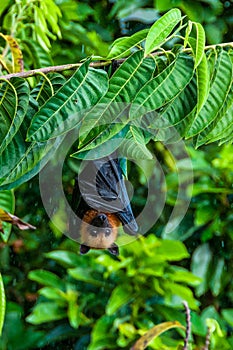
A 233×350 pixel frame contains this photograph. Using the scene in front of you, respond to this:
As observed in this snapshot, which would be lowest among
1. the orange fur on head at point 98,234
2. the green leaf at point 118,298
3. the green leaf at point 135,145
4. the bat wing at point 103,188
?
the green leaf at point 118,298

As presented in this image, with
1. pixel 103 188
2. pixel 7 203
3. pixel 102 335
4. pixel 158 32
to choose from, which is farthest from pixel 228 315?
pixel 158 32

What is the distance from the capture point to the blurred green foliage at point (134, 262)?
284cm

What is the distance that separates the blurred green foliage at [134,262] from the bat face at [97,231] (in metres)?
1.45

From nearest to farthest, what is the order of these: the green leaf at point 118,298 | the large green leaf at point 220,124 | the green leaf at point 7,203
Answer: the large green leaf at point 220,124 < the green leaf at point 7,203 < the green leaf at point 118,298

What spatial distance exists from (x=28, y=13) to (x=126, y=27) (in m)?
1.05

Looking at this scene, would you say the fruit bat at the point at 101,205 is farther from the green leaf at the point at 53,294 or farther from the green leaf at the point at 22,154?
the green leaf at the point at 53,294

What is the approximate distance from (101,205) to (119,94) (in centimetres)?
21

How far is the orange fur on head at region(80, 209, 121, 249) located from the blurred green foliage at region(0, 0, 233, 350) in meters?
1.45

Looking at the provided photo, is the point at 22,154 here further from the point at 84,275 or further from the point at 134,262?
the point at 84,275

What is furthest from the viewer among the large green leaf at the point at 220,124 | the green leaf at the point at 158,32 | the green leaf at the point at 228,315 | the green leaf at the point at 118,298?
the green leaf at the point at 228,315

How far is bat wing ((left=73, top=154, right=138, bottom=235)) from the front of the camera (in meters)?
1.23

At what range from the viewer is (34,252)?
3.46 meters

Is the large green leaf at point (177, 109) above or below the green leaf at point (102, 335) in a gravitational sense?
above

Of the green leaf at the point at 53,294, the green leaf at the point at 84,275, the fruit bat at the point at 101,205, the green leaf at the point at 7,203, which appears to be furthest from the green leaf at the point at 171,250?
the fruit bat at the point at 101,205
